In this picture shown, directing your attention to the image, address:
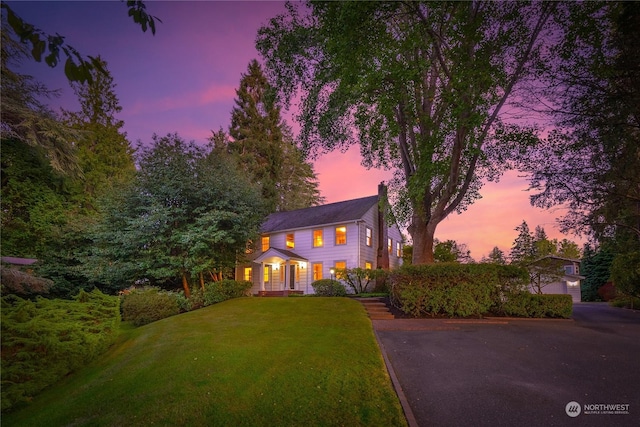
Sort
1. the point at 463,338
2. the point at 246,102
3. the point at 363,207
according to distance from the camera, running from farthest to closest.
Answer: the point at 246,102 < the point at 363,207 < the point at 463,338

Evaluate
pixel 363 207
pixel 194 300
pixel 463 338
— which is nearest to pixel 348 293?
pixel 363 207

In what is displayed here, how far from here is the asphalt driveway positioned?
455 centimetres

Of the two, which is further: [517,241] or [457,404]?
[517,241]

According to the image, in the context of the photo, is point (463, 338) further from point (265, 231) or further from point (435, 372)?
point (265, 231)

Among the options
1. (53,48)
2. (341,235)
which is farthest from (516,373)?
(341,235)

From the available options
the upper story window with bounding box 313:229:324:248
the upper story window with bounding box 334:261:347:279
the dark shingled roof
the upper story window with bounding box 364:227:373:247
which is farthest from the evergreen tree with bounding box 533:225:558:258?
the upper story window with bounding box 313:229:324:248

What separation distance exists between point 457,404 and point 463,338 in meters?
4.31

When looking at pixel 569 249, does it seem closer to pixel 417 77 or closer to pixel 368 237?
pixel 368 237

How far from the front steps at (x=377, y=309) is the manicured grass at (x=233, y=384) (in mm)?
2717

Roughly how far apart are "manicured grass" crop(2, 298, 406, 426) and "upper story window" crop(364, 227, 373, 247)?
1358cm

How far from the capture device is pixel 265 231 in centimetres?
2661

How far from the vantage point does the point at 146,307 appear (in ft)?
46.9

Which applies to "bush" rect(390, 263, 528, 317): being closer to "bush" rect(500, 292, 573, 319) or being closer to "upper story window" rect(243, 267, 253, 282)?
"bush" rect(500, 292, 573, 319)

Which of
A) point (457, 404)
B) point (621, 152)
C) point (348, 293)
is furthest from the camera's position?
point (348, 293)
